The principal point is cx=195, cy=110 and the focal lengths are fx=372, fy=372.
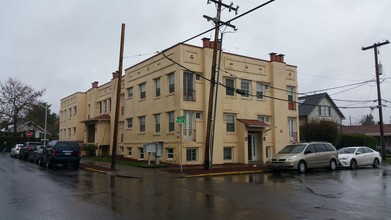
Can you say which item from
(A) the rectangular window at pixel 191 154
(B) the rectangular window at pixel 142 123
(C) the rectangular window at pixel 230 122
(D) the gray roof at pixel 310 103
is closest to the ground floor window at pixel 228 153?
(C) the rectangular window at pixel 230 122

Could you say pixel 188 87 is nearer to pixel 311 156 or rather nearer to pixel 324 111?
pixel 311 156

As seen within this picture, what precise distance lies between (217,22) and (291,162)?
8773 millimetres

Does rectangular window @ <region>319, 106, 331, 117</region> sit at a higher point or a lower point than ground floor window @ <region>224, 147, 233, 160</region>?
higher

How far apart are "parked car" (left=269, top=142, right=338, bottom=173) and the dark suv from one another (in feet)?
41.1

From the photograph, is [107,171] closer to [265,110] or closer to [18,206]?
[18,206]

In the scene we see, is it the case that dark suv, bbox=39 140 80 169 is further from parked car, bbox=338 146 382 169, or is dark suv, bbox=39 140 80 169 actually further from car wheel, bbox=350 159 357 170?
car wheel, bbox=350 159 357 170

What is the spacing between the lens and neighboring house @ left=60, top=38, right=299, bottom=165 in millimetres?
26188

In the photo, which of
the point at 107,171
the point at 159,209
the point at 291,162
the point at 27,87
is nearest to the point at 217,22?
the point at 291,162

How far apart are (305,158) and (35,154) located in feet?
67.8

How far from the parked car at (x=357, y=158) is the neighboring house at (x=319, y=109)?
861 inches

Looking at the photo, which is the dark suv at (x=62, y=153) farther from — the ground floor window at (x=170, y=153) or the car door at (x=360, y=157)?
the car door at (x=360, y=157)

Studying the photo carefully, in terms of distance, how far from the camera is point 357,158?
24.1 m

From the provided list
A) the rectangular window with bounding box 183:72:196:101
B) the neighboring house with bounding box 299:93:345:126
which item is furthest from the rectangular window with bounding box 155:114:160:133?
the neighboring house with bounding box 299:93:345:126

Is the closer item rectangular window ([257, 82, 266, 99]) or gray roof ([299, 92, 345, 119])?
rectangular window ([257, 82, 266, 99])
